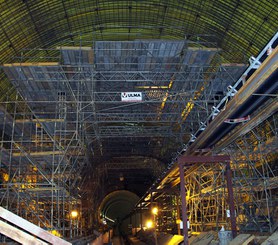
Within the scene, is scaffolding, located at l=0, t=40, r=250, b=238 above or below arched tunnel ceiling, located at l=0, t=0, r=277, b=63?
below

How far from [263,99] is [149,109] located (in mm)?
16731

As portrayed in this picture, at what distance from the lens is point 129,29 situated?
83.3 ft

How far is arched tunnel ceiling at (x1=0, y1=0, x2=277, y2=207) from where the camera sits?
2089 centimetres

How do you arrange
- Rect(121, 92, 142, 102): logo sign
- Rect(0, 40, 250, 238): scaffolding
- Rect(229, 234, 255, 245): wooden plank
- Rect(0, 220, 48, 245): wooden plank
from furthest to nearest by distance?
Rect(121, 92, 142, 102): logo sign → Rect(0, 40, 250, 238): scaffolding → Rect(229, 234, 255, 245): wooden plank → Rect(0, 220, 48, 245): wooden plank

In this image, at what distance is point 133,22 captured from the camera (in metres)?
24.5

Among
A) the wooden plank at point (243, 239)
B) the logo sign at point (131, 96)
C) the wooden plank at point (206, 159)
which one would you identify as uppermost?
the logo sign at point (131, 96)

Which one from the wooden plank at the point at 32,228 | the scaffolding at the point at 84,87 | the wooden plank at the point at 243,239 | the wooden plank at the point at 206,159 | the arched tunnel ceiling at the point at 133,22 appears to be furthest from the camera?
the arched tunnel ceiling at the point at 133,22

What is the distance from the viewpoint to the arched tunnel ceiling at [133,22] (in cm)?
2089

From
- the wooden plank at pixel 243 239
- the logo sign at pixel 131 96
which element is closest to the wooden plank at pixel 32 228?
the wooden plank at pixel 243 239

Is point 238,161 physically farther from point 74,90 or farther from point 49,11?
point 49,11

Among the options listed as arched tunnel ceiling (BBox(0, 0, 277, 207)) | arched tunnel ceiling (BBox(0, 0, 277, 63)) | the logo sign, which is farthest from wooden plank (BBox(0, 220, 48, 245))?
the logo sign

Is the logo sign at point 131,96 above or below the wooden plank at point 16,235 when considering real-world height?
above

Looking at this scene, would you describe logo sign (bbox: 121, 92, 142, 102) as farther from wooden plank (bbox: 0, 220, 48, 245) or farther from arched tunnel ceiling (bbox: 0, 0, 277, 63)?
wooden plank (bbox: 0, 220, 48, 245)

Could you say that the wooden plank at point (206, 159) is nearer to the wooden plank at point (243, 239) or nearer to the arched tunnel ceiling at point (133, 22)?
the wooden plank at point (243, 239)
